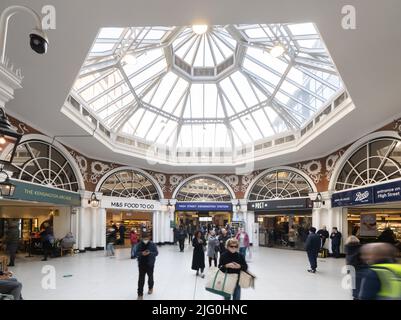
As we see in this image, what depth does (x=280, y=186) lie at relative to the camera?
19.0 m

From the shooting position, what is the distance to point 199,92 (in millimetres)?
16656

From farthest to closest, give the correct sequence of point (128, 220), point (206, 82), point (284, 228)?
1. point (128, 220)
2. point (284, 228)
3. point (206, 82)

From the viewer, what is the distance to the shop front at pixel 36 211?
1175 centimetres

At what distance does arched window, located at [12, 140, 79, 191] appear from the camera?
11849 millimetres

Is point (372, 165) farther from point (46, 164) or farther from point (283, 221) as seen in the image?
point (46, 164)

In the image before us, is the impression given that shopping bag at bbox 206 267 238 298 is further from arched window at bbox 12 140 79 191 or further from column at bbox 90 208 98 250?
column at bbox 90 208 98 250

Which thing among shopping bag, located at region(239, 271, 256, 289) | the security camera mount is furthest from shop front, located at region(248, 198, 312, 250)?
the security camera mount

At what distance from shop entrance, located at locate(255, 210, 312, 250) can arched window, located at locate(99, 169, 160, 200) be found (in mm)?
7092

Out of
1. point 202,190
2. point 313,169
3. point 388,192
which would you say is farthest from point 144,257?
point 202,190

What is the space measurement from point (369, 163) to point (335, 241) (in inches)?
156

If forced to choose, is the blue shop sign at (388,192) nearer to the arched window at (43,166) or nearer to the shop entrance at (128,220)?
the arched window at (43,166)

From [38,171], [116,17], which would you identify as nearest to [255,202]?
[38,171]

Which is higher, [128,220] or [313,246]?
[313,246]
